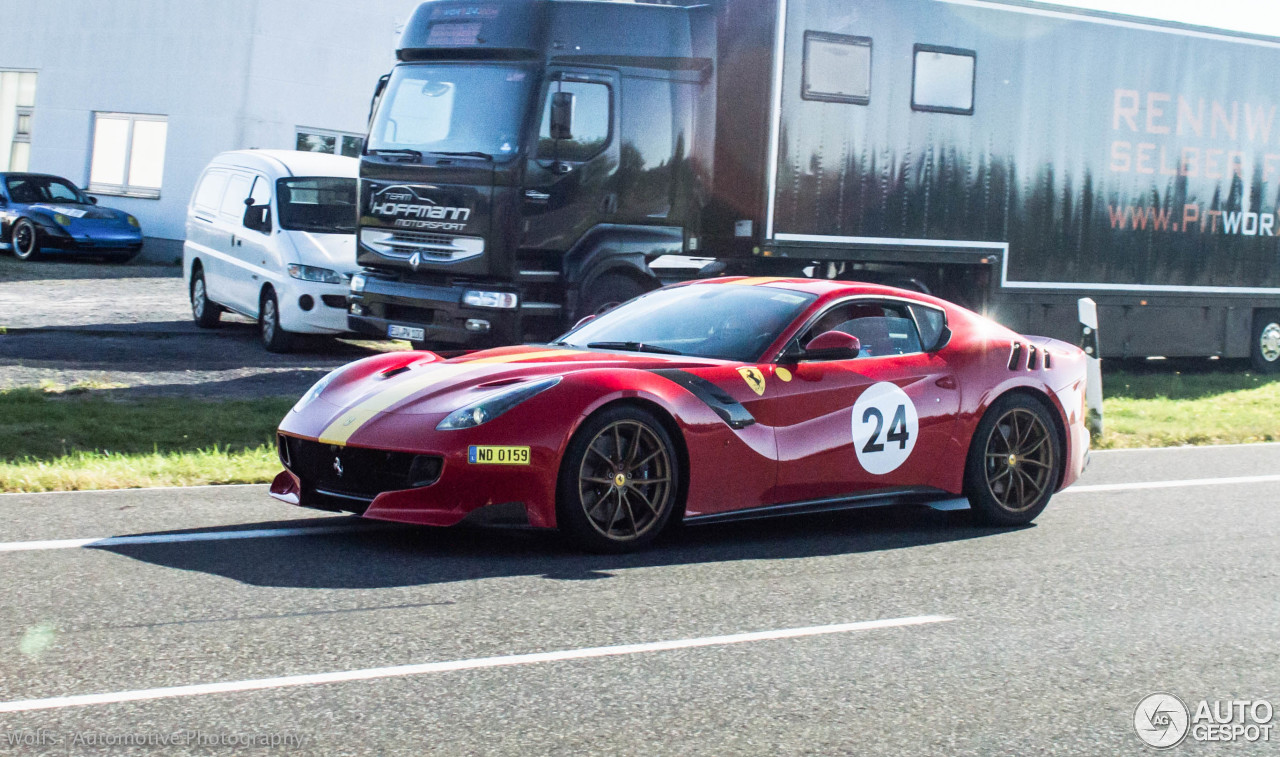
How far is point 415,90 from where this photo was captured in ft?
42.5

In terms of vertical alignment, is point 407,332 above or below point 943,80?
below

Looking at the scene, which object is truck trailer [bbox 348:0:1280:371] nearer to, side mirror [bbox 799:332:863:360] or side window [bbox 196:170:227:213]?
side window [bbox 196:170:227:213]

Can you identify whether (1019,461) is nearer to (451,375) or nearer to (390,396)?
(451,375)

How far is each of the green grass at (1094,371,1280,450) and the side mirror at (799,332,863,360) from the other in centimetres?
524

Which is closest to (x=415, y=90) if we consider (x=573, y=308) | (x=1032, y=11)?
(x=573, y=308)

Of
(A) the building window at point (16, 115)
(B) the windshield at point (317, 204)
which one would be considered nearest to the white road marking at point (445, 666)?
(B) the windshield at point (317, 204)

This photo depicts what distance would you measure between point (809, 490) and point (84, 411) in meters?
5.87

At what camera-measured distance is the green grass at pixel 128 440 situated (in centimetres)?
834

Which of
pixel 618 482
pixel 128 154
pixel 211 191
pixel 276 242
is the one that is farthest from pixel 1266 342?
pixel 128 154

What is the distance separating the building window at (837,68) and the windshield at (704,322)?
599 centimetres

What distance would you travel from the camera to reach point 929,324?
310 inches

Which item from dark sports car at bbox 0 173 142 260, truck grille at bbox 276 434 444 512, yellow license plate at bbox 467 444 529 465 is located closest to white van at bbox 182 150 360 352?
truck grille at bbox 276 434 444 512

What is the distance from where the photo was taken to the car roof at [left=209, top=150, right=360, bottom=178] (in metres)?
16.0

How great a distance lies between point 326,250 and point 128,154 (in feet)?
54.6
